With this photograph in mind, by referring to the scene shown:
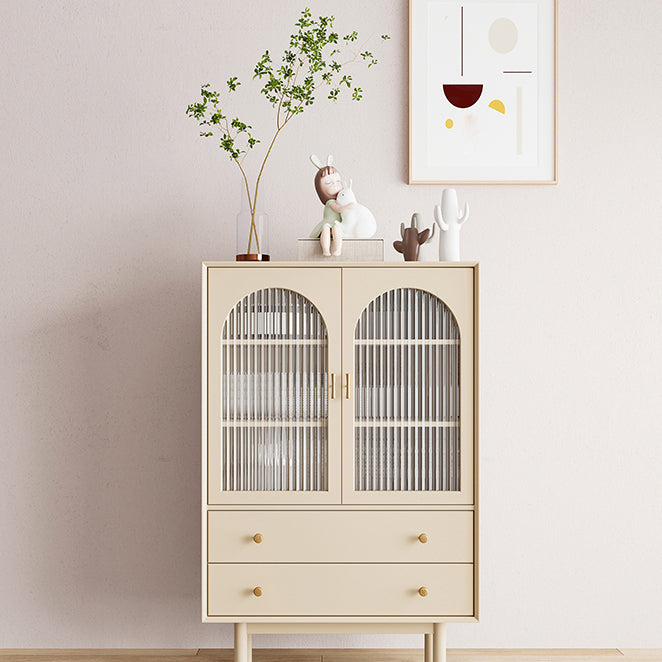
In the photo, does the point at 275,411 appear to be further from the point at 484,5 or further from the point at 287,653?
the point at 484,5

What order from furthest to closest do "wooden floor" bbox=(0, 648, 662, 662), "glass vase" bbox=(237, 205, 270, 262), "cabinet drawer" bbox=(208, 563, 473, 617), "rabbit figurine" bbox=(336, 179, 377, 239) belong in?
"wooden floor" bbox=(0, 648, 662, 662) → "glass vase" bbox=(237, 205, 270, 262) → "rabbit figurine" bbox=(336, 179, 377, 239) → "cabinet drawer" bbox=(208, 563, 473, 617)

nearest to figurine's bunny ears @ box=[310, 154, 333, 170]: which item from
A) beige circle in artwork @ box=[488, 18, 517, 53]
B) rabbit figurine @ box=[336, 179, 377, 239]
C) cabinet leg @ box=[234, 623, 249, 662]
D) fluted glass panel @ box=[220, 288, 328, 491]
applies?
rabbit figurine @ box=[336, 179, 377, 239]

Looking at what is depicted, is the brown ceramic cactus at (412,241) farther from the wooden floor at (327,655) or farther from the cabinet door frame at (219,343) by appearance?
the wooden floor at (327,655)

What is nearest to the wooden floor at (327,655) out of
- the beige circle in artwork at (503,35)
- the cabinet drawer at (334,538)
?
the cabinet drawer at (334,538)

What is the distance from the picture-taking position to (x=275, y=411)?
82.2 inches

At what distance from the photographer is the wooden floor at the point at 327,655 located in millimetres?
2396

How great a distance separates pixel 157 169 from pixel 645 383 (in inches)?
70.0

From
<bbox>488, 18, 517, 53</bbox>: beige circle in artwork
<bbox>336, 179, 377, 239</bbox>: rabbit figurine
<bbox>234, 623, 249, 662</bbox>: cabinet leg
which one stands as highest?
<bbox>488, 18, 517, 53</bbox>: beige circle in artwork

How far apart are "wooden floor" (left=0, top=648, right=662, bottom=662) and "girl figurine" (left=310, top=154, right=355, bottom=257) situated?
131cm

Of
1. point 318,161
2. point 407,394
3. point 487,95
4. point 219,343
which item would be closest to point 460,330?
point 407,394

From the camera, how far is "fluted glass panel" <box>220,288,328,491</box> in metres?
2.08

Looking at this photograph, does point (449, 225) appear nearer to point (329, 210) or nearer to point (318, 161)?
point (329, 210)

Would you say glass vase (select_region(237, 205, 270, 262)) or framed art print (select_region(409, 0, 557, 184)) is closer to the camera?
glass vase (select_region(237, 205, 270, 262))

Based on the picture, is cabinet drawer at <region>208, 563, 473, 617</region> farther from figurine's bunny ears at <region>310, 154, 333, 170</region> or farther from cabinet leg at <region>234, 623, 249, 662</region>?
figurine's bunny ears at <region>310, 154, 333, 170</region>
